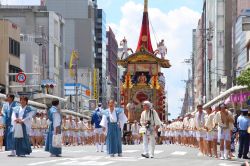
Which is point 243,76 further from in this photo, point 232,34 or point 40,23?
point 232,34

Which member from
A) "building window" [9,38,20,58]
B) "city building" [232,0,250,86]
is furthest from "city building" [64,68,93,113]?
"building window" [9,38,20,58]

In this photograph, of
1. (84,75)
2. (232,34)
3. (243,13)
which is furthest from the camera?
(84,75)

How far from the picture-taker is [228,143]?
24.4 m

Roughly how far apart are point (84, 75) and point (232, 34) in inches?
1441

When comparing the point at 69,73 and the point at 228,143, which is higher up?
the point at 69,73

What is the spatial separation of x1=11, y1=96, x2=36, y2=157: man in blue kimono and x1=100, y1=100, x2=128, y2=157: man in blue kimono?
2.53 m

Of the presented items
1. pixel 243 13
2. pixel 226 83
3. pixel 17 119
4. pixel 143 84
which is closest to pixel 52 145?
pixel 17 119

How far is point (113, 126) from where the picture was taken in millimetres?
24953

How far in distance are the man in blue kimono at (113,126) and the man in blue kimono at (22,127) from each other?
8.31 ft

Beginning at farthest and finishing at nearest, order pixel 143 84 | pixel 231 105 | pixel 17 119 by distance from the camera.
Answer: pixel 143 84, pixel 231 105, pixel 17 119

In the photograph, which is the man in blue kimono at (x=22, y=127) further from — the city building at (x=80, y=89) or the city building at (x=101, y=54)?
the city building at (x=101, y=54)

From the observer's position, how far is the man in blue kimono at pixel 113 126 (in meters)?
24.6

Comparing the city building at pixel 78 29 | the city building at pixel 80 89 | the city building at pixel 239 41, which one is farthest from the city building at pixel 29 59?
the city building at pixel 78 29

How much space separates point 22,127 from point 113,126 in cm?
300
